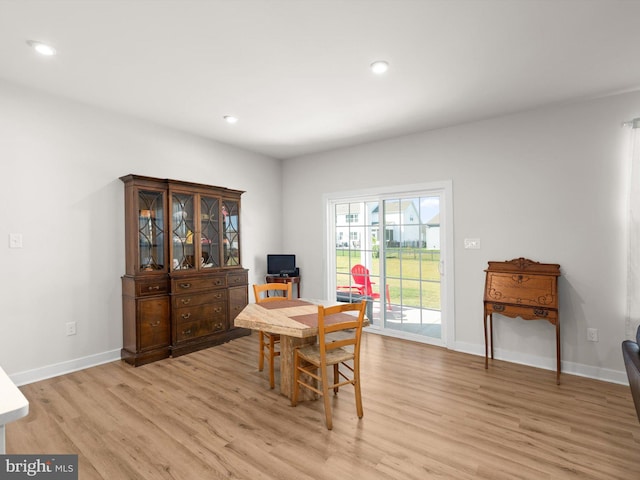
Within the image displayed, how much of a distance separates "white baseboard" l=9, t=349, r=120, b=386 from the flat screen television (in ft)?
7.51

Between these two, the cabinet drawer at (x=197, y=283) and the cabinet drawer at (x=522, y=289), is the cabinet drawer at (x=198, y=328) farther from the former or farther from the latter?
the cabinet drawer at (x=522, y=289)

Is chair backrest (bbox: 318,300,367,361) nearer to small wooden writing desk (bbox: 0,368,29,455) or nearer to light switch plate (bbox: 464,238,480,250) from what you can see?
small wooden writing desk (bbox: 0,368,29,455)

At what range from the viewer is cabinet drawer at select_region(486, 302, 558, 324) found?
10.3ft

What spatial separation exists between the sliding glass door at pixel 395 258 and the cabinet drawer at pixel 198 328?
1.88 meters

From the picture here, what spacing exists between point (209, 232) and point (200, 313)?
1.04 meters

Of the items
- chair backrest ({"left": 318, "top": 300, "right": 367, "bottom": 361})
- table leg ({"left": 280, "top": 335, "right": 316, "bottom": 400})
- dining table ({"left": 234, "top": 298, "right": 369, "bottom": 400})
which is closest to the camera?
chair backrest ({"left": 318, "top": 300, "right": 367, "bottom": 361})

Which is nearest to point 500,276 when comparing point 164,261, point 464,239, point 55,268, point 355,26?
point 464,239

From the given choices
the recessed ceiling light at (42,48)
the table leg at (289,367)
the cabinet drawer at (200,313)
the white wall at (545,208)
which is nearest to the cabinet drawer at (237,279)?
the cabinet drawer at (200,313)

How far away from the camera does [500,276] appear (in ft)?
11.5

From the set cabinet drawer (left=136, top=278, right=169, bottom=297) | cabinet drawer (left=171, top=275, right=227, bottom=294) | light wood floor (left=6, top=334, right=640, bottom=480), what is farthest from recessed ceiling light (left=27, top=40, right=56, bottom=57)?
light wood floor (left=6, top=334, right=640, bottom=480)

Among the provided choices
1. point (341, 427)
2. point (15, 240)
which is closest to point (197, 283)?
point (15, 240)

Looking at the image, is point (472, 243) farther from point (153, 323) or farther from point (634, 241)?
point (153, 323)

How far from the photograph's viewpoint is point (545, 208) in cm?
346

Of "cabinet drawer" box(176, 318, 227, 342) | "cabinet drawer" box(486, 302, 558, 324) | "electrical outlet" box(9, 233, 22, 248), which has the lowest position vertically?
"cabinet drawer" box(176, 318, 227, 342)
